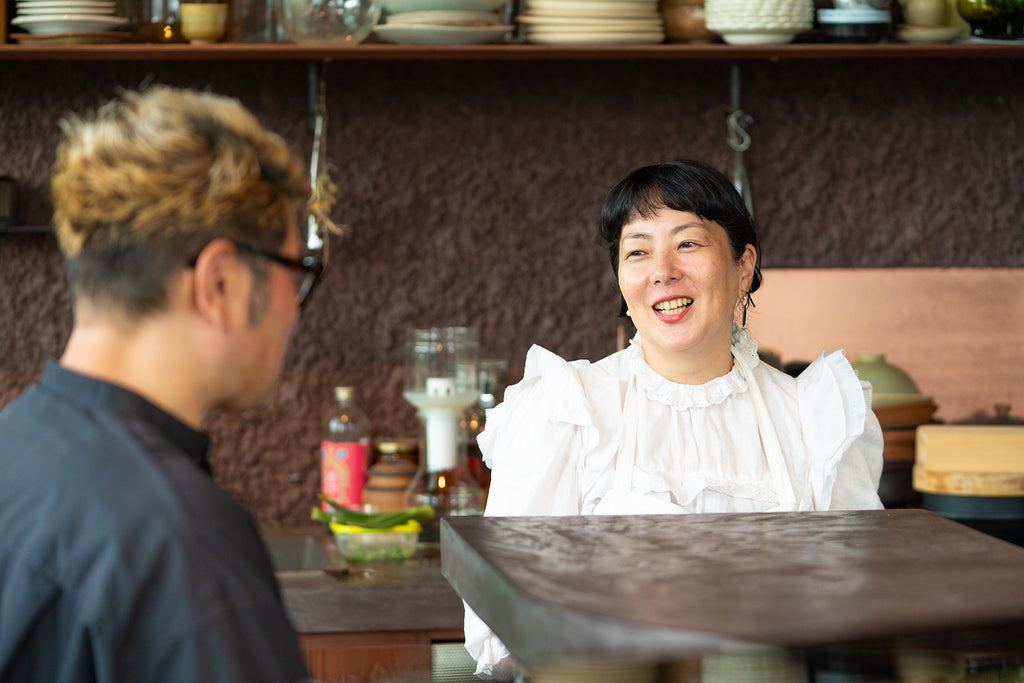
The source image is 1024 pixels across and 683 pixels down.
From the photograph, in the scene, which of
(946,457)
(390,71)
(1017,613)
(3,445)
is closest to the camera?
(1017,613)

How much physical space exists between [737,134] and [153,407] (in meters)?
2.11

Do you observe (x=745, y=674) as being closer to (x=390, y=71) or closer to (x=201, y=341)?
(x=201, y=341)

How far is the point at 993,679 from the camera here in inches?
32.5

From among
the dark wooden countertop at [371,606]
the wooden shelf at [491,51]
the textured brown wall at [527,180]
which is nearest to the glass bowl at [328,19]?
the wooden shelf at [491,51]

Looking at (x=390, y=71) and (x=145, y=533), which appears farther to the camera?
(x=390, y=71)

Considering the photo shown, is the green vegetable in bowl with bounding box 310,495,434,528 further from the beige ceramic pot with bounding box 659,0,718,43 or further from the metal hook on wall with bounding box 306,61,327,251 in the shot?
the beige ceramic pot with bounding box 659,0,718,43

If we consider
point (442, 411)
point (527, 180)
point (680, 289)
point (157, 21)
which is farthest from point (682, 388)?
point (157, 21)

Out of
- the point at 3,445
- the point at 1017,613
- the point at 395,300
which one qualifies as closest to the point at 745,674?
the point at 1017,613

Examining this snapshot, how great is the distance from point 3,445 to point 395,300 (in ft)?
6.36

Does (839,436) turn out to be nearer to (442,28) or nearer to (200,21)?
(442,28)

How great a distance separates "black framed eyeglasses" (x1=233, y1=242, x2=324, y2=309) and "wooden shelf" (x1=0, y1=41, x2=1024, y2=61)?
1567 millimetres

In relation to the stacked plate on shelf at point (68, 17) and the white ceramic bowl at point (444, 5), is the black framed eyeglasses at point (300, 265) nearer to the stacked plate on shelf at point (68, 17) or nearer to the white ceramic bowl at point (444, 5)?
the white ceramic bowl at point (444, 5)

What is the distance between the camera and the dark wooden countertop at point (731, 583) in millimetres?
629

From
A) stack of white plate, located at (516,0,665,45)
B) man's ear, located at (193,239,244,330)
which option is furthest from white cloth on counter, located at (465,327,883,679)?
stack of white plate, located at (516,0,665,45)
